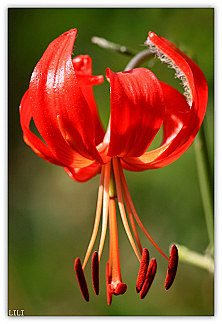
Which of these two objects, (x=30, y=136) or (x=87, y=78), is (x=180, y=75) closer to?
(x=87, y=78)

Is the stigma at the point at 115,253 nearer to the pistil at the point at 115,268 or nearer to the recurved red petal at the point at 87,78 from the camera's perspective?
the pistil at the point at 115,268

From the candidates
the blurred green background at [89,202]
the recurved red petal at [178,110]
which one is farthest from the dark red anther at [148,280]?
the blurred green background at [89,202]

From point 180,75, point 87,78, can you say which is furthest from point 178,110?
point 87,78

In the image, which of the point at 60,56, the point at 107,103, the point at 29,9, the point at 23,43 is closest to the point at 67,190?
the point at 107,103

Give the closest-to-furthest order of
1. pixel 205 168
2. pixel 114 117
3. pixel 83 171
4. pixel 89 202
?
pixel 114 117
pixel 83 171
pixel 205 168
pixel 89 202

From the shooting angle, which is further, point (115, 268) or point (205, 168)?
point (205, 168)

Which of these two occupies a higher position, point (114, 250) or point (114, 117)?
point (114, 117)

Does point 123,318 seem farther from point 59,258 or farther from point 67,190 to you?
point 67,190
